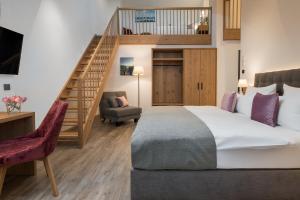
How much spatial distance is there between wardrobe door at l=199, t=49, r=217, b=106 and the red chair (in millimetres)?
5602

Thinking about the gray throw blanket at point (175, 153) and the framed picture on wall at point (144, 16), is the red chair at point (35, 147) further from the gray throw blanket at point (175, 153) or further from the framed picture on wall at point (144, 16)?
the framed picture on wall at point (144, 16)

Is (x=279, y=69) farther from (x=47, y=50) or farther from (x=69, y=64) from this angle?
(x=69, y=64)

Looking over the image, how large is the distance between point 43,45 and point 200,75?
15.1ft

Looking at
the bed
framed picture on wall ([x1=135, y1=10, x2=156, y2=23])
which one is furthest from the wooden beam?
the bed

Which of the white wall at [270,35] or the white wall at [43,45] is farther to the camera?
the white wall at [43,45]

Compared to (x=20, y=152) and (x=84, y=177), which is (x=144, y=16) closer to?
(x=84, y=177)

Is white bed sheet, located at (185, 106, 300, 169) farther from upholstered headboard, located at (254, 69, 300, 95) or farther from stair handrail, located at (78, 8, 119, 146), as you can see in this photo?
stair handrail, located at (78, 8, 119, 146)

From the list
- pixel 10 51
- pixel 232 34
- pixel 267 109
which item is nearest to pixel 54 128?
pixel 10 51

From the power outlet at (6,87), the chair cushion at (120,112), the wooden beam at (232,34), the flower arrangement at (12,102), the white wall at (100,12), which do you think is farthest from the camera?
the white wall at (100,12)

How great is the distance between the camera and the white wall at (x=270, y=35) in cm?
342

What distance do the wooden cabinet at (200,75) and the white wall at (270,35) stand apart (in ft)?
7.65

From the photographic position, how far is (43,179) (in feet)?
9.32

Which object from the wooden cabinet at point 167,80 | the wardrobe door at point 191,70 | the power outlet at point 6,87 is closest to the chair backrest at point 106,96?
the wooden cabinet at point 167,80

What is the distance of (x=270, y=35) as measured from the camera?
4.10 metres
